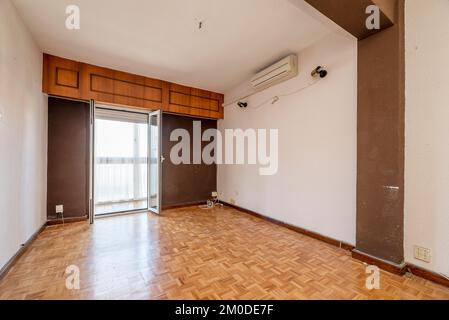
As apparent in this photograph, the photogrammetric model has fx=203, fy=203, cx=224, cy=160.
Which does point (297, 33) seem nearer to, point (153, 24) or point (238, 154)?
point (153, 24)

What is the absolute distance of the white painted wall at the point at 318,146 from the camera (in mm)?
2404

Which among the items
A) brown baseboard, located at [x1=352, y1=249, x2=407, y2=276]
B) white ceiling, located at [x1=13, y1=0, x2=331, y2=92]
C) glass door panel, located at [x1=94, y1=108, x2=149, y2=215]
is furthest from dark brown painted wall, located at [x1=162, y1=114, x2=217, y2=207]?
brown baseboard, located at [x1=352, y1=249, x2=407, y2=276]

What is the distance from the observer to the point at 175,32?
96.7 inches

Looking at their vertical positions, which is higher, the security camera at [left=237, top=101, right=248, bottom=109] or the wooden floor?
the security camera at [left=237, top=101, right=248, bottom=109]

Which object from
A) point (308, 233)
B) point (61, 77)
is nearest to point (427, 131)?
point (308, 233)

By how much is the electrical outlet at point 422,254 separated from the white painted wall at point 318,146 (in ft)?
1.87

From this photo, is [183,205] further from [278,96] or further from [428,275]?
[428,275]

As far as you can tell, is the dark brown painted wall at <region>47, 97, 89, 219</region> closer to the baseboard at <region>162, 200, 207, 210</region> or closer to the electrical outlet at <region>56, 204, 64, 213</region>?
the electrical outlet at <region>56, 204, 64, 213</region>

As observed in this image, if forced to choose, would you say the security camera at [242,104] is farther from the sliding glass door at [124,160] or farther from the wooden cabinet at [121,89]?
the sliding glass door at [124,160]

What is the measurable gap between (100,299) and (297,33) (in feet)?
11.0

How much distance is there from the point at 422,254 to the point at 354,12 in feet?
7.33

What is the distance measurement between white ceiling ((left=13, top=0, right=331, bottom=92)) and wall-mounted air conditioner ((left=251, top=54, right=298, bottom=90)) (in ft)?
0.41

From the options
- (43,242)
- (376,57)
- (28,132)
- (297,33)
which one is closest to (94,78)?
(28,132)

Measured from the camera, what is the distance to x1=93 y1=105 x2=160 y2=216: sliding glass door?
420 cm
